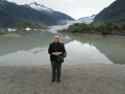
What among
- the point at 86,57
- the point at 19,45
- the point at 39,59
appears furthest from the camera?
the point at 19,45

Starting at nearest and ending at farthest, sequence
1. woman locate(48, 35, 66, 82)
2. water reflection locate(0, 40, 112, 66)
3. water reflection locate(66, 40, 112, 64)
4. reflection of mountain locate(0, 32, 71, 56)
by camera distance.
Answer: woman locate(48, 35, 66, 82) < water reflection locate(0, 40, 112, 66) < water reflection locate(66, 40, 112, 64) < reflection of mountain locate(0, 32, 71, 56)

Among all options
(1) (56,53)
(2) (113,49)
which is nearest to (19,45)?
(2) (113,49)

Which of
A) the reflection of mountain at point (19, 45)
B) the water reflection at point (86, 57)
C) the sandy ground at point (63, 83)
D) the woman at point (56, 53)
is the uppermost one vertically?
the woman at point (56, 53)

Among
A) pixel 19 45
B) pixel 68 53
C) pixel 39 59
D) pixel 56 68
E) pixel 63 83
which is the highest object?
pixel 56 68

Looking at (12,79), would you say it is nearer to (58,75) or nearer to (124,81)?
(58,75)

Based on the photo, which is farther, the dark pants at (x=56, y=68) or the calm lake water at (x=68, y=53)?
the calm lake water at (x=68, y=53)

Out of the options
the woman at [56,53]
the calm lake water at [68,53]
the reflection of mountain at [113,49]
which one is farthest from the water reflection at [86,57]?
the woman at [56,53]

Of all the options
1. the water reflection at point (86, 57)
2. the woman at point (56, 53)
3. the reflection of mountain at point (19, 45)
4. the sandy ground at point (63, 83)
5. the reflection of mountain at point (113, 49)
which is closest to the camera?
the sandy ground at point (63, 83)

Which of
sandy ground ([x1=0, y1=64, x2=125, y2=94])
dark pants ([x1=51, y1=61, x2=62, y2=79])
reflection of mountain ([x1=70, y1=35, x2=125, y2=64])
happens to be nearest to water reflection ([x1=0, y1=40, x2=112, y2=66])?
reflection of mountain ([x1=70, y1=35, x2=125, y2=64])

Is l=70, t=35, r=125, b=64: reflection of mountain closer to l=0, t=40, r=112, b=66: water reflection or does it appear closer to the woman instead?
l=0, t=40, r=112, b=66: water reflection

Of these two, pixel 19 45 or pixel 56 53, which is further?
pixel 19 45

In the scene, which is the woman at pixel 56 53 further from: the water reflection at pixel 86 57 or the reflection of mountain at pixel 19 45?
the reflection of mountain at pixel 19 45

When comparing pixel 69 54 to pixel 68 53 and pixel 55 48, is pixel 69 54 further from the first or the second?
pixel 55 48

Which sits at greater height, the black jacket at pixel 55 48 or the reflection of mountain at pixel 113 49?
the black jacket at pixel 55 48
